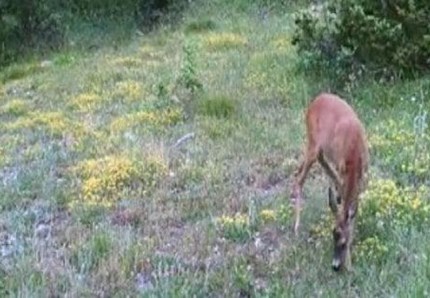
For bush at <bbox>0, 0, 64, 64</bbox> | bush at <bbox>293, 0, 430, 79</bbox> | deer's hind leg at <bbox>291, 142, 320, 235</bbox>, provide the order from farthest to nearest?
bush at <bbox>0, 0, 64, 64</bbox> < bush at <bbox>293, 0, 430, 79</bbox> < deer's hind leg at <bbox>291, 142, 320, 235</bbox>

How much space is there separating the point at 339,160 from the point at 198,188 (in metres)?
1.99

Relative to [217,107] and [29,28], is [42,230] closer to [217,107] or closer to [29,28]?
[217,107]

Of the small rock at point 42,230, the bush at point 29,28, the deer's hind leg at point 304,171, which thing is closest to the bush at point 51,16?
the bush at point 29,28

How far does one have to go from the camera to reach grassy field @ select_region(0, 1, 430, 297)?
574cm

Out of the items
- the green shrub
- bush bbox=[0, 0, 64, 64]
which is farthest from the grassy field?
bush bbox=[0, 0, 64, 64]

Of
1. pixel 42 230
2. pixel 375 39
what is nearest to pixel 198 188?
pixel 42 230

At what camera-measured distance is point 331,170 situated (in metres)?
5.95

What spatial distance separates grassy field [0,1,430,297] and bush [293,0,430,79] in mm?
316

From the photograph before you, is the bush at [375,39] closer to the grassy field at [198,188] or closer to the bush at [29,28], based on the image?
the grassy field at [198,188]

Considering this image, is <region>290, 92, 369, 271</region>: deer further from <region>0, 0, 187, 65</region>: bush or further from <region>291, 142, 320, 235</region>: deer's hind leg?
<region>0, 0, 187, 65</region>: bush

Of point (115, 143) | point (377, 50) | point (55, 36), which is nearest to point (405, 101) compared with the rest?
point (377, 50)

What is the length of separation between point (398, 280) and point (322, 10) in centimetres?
658

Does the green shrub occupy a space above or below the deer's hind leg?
below

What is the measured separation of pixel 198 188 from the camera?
7.56m
